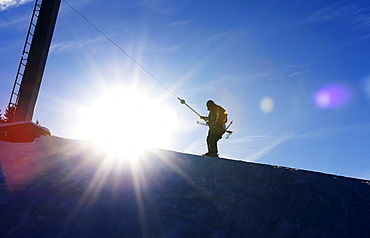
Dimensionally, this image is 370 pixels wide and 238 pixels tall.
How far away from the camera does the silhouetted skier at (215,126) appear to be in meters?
11.1

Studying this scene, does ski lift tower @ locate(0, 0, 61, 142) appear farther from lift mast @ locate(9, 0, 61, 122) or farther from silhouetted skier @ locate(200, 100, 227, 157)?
silhouetted skier @ locate(200, 100, 227, 157)

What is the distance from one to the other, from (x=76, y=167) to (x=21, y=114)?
201 inches

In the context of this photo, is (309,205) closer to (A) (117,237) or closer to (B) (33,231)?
(A) (117,237)

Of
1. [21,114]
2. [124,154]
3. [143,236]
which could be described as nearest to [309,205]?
[143,236]

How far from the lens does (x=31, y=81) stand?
1078 cm

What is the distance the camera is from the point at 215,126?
11.1 meters

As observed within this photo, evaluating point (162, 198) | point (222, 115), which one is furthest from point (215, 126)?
point (162, 198)

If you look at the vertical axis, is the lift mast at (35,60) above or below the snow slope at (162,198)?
above

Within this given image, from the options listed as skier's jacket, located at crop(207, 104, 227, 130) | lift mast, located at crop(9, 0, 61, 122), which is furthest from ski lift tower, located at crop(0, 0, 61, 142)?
skier's jacket, located at crop(207, 104, 227, 130)

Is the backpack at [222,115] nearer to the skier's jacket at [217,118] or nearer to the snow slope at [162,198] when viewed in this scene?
the skier's jacket at [217,118]

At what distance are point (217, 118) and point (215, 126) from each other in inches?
11.6

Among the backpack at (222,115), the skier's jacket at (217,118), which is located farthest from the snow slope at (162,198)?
the backpack at (222,115)

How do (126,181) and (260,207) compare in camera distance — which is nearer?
(260,207)

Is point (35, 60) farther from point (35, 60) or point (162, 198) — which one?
point (162, 198)
